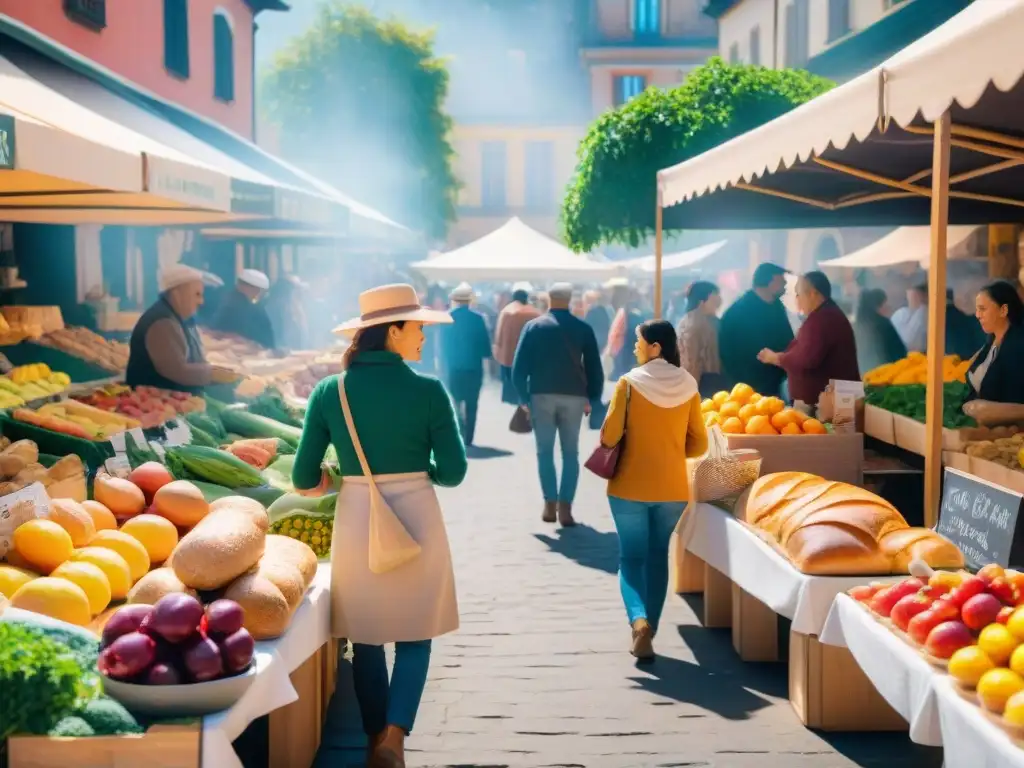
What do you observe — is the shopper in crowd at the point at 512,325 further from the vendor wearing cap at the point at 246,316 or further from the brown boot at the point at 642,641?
the brown boot at the point at 642,641

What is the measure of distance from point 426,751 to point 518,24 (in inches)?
2577

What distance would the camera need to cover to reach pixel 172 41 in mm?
18844

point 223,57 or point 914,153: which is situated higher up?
point 223,57

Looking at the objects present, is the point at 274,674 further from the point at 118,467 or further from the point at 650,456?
the point at 650,456

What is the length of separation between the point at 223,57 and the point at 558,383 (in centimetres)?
1349

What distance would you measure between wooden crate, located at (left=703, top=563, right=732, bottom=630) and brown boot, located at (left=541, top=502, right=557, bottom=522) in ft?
11.1

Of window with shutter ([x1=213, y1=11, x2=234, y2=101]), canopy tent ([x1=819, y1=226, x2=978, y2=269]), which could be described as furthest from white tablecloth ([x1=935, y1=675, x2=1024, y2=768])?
window with shutter ([x1=213, y1=11, x2=234, y2=101])

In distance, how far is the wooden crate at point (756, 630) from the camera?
22.1ft

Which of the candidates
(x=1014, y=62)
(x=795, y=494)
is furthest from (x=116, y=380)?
(x=1014, y=62)

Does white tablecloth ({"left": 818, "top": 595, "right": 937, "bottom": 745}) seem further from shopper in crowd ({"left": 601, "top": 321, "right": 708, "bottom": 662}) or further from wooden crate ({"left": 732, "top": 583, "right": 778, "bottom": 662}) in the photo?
shopper in crowd ({"left": 601, "top": 321, "right": 708, "bottom": 662})

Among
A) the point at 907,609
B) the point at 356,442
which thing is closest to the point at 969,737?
the point at 907,609

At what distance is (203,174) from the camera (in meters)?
8.31

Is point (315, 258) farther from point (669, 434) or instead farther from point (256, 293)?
point (669, 434)

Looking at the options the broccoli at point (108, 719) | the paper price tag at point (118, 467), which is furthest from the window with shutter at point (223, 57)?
the broccoli at point (108, 719)
